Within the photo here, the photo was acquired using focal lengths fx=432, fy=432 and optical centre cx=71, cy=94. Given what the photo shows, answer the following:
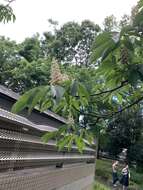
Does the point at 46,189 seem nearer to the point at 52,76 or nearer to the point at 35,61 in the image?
the point at 52,76

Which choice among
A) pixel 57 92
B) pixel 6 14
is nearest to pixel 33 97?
pixel 57 92

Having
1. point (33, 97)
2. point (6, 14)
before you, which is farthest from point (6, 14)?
point (33, 97)

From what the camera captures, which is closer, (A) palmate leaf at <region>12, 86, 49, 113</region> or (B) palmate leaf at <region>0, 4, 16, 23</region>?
(A) palmate leaf at <region>12, 86, 49, 113</region>

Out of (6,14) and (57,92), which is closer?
(57,92)

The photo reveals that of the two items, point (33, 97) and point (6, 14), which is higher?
point (6, 14)

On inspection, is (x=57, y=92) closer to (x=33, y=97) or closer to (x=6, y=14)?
(x=33, y=97)

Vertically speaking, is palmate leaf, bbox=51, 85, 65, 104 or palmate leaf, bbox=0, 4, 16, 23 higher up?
palmate leaf, bbox=0, 4, 16, 23

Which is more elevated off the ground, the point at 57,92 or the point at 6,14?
the point at 6,14

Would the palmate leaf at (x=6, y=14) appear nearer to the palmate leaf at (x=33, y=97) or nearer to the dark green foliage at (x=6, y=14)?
→ the dark green foliage at (x=6, y=14)

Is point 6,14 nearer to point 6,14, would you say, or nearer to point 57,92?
point 6,14

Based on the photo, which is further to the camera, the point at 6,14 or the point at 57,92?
the point at 6,14

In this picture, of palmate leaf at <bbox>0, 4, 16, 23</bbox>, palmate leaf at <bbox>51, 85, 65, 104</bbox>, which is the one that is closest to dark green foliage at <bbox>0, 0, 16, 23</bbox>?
palmate leaf at <bbox>0, 4, 16, 23</bbox>

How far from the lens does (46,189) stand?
14.9 ft

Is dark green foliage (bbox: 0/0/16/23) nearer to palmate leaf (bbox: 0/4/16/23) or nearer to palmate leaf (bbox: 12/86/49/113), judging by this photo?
palmate leaf (bbox: 0/4/16/23)
